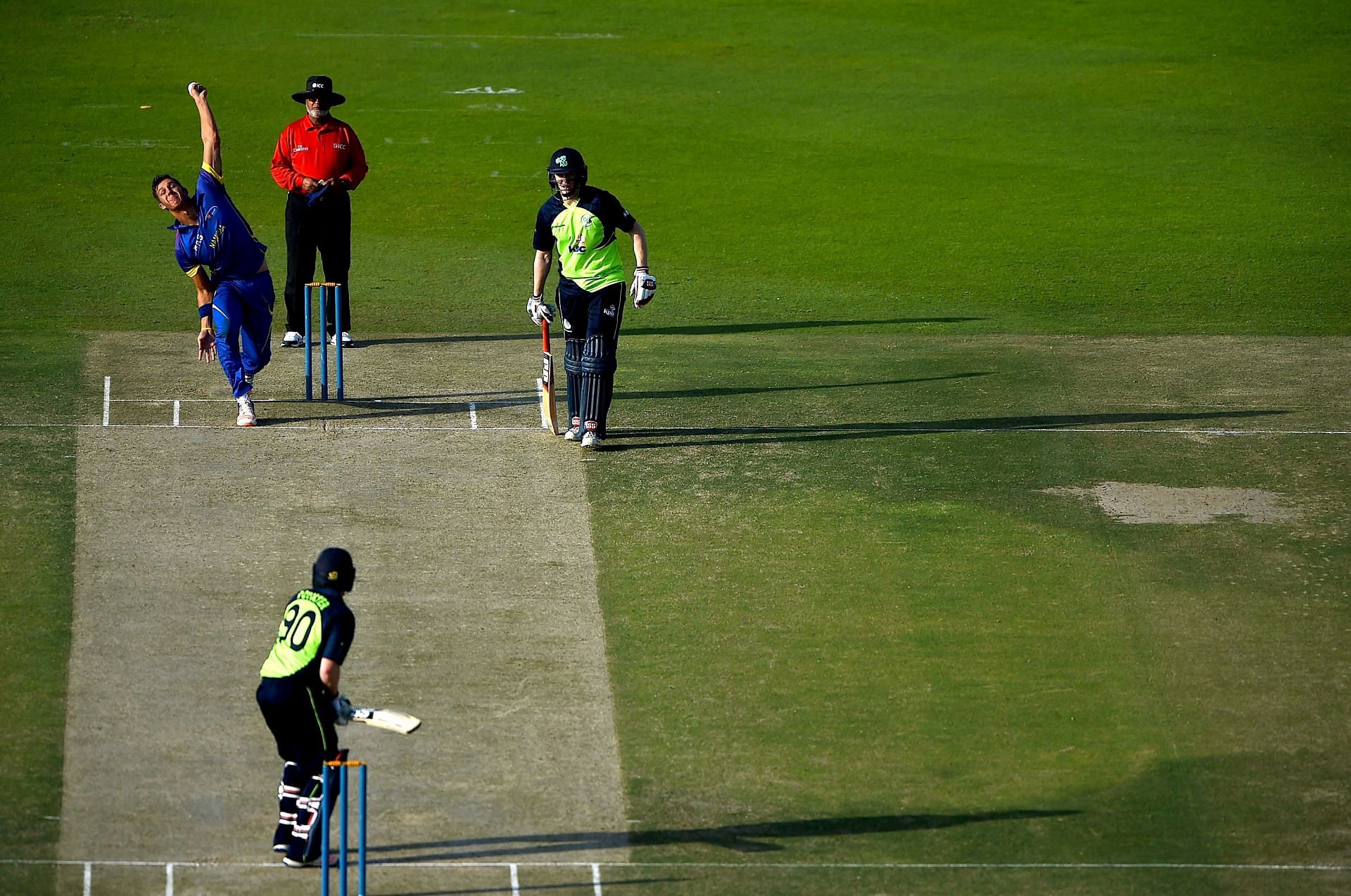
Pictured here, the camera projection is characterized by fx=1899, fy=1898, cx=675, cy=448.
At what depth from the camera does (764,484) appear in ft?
44.0

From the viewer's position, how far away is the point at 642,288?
13.7m

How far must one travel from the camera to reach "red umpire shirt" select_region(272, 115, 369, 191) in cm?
1627

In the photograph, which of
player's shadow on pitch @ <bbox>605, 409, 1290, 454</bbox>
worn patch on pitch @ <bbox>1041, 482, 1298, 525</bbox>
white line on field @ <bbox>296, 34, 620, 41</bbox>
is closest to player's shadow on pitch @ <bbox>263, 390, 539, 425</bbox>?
player's shadow on pitch @ <bbox>605, 409, 1290, 454</bbox>

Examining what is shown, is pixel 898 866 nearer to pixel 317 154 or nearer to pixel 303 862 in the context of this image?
pixel 303 862

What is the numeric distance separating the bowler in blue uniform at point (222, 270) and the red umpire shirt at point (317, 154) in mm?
2098

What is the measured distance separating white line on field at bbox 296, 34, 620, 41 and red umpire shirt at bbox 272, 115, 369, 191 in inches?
555

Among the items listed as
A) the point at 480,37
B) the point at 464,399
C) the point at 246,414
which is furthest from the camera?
the point at 480,37

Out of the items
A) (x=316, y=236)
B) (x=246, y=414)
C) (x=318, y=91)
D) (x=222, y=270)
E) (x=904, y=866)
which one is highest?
(x=318, y=91)

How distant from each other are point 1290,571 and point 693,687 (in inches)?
164

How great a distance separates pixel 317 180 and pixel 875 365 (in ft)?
16.7

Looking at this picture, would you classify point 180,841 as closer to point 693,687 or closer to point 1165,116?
point 693,687

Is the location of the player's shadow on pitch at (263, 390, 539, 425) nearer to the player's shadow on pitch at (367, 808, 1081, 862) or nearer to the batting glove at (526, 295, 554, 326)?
the batting glove at (526, 295, 554, 326)

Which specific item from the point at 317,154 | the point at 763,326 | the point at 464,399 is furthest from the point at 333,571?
the point at 763,326

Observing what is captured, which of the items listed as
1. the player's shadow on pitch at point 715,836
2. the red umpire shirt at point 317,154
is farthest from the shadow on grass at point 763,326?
the player's shadow on pitch at point 715,836
